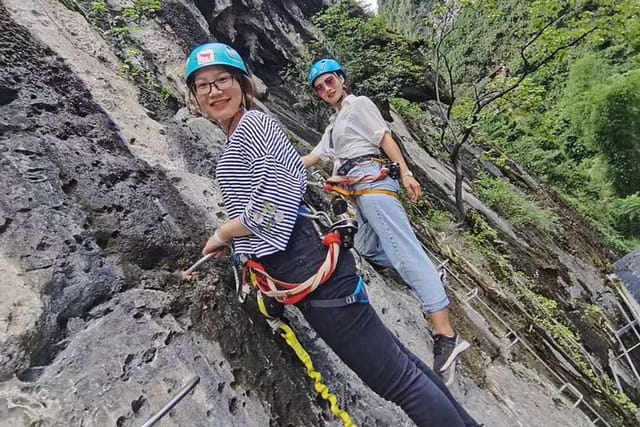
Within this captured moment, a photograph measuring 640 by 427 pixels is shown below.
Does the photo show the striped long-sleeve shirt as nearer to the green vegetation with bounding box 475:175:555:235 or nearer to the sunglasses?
the sunglasses

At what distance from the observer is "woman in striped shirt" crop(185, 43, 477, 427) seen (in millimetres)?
1968

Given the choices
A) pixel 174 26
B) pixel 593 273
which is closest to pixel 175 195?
pixel 174 26

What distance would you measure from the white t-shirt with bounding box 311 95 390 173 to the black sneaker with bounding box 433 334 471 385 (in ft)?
4.64

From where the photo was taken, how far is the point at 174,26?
575cm

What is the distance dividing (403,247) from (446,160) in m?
11.7

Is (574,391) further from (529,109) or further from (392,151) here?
(529,109)

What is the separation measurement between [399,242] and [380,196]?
35 centimetres

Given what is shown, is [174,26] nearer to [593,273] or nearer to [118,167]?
[118,167]

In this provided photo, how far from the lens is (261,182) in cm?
195

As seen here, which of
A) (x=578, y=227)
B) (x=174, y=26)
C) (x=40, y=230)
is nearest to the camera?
(x=40, y=230)

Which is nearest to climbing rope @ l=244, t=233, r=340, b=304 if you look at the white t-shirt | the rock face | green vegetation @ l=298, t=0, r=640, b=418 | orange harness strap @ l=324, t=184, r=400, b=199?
the rock face

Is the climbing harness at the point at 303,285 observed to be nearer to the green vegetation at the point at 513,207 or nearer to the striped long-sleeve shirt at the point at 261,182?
the striped long-sleeve shirt at the point at 261,182

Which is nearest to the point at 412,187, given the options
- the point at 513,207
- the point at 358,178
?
the point at 358,178

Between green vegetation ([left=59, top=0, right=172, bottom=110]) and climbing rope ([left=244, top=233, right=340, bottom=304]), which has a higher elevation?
green vegetation ([left=59, top=0, right=172, bottom=110])
